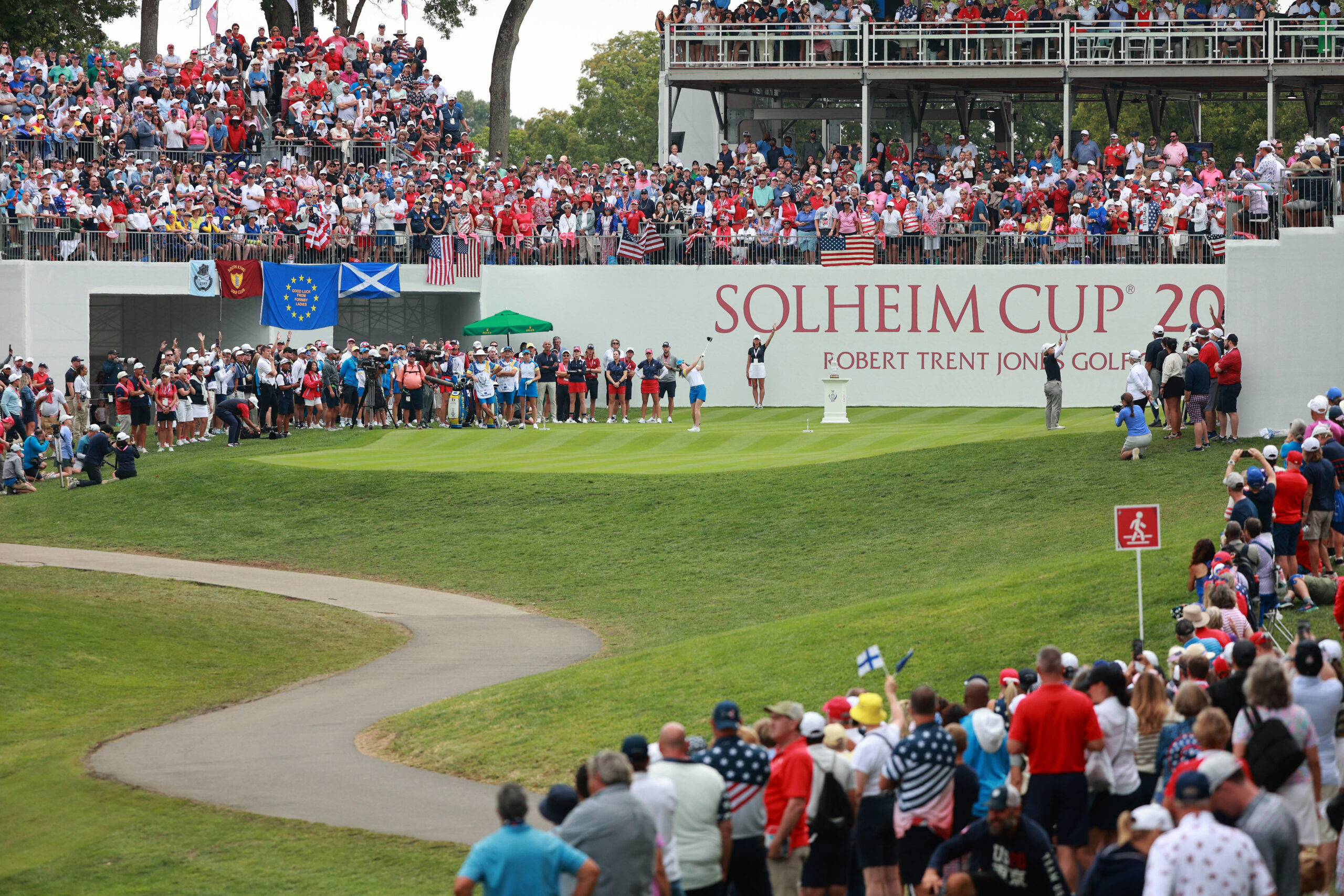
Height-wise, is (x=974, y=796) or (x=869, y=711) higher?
(x=869, y=711)

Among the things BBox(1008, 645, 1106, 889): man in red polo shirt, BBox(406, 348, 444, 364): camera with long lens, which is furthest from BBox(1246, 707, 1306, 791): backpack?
BBox(406, 348, 444, 364): camera with long lens

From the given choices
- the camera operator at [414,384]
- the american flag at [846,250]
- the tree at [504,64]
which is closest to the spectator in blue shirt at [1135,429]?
the american flag at [846,250]

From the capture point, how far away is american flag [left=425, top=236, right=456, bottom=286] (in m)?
41.5

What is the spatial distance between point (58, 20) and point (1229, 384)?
136ft

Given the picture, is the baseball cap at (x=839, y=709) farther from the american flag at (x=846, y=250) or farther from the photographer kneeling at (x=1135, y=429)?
the american flag at (x=846, y=250)

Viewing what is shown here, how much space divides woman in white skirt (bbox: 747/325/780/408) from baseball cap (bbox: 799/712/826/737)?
3058 centimetres

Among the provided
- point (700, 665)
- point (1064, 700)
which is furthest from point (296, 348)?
point (1064, 700)

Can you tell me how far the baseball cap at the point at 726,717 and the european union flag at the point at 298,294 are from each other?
32870 millimetres

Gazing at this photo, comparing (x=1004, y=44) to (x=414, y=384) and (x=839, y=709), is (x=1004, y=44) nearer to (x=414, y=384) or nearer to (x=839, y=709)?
(x=414, y=384)

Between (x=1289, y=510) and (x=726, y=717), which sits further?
(x=1289, y=510)

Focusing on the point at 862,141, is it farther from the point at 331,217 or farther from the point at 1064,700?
the point at 1064,700

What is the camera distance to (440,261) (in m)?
41.7

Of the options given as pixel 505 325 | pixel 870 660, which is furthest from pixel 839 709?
pixel 505 325

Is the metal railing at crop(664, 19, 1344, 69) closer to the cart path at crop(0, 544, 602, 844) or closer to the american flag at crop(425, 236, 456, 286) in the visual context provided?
the american flag at crop(425, 236, 456, 286)
